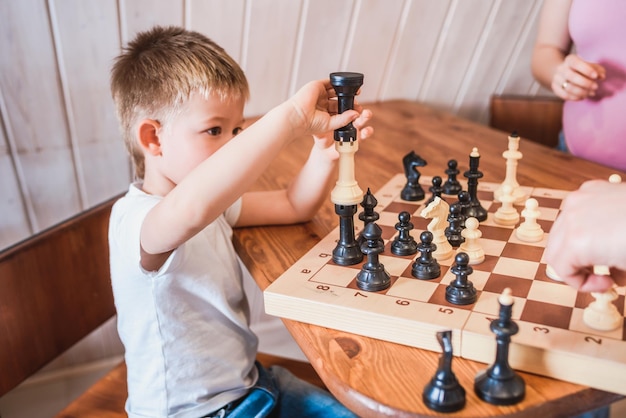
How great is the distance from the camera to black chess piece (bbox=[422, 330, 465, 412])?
750 mm

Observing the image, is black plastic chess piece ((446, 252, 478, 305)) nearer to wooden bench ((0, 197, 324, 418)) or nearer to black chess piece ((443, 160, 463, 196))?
black chess piece ((443, 160, 463, 196))

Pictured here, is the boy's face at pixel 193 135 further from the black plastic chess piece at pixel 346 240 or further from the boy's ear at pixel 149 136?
the black plastic chess piece at pixel 346 240

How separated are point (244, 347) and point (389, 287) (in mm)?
467

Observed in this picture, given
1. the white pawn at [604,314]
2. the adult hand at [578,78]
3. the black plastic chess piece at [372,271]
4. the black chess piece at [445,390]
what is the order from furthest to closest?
the adult hand at [578,78]
the black plastic chess piece at [372,271]
the white pawn at [604,314]
the black chess piece at [445,390]

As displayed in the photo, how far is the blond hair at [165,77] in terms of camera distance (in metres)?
1.24

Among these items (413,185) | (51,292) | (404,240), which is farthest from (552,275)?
(51,292)

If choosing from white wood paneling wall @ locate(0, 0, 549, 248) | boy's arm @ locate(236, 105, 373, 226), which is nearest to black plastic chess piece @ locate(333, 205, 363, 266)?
boy's arm @ locate(236, 105, 373, 226)

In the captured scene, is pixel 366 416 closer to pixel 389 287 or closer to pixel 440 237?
pixel 389 287

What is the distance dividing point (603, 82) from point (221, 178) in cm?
125

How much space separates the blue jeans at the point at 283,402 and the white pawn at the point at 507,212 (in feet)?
1.69

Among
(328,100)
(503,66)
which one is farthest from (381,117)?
(328,100)

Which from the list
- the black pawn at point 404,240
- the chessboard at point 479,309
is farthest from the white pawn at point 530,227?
the black pawn at point 404,240

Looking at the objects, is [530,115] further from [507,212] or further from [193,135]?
[193,135]

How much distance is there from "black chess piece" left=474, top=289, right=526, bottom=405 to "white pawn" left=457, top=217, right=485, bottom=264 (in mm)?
301
